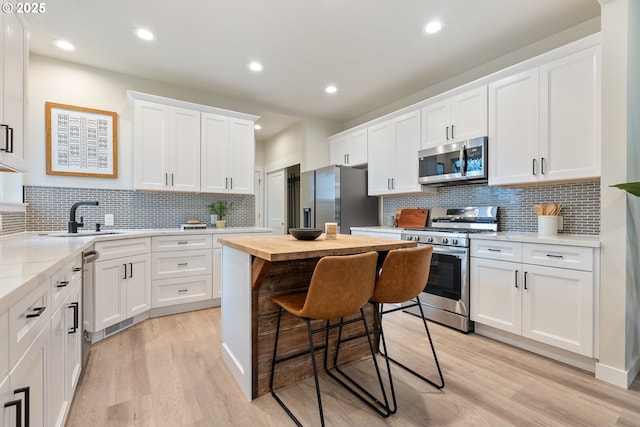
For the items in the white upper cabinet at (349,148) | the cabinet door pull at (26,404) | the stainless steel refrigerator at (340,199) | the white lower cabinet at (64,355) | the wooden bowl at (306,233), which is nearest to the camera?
the cabinet door pull at (26,404)

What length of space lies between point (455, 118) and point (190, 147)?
313 centimetres

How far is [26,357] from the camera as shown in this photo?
94 cm

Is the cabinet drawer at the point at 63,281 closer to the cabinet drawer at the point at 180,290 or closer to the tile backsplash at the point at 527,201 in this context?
the cabinet drawer at the point at 180,290

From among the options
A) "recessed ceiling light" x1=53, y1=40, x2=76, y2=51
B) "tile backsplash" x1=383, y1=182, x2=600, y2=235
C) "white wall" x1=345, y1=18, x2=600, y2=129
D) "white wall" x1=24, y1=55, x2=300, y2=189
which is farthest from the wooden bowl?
"recessed ceiling light" x1=53, y1=40, x2=76, y2=51

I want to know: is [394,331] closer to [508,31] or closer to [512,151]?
[512,151]

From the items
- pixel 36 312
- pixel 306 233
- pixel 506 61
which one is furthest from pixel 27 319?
pixel 506 61

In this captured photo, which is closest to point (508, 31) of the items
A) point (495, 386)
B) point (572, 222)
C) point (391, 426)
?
point (572, 222)

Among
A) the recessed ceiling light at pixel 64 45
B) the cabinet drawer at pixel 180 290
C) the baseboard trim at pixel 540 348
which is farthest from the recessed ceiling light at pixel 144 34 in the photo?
the baseboard trim at pixel 540 348

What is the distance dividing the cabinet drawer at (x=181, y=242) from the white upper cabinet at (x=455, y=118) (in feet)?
9.33

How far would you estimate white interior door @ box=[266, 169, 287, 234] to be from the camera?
5.85 m

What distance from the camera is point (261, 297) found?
1854 mm

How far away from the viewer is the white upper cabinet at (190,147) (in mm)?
3396

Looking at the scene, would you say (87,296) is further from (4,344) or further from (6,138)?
(4,344)

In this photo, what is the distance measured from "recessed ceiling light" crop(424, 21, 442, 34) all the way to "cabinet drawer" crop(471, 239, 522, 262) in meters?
1.97
